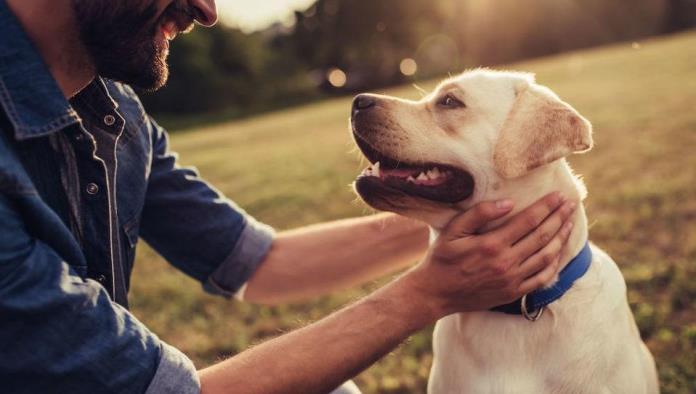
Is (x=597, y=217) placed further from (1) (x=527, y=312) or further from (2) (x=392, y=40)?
(2) (x=392, y=40)

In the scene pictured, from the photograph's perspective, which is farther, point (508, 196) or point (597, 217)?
point (597, 217)

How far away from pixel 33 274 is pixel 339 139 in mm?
13709

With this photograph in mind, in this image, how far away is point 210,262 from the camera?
324cm

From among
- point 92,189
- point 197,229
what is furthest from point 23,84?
point 197,229

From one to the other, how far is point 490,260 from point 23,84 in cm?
164

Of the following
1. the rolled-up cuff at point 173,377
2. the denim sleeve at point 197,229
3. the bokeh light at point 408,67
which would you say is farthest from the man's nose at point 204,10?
the bokeh light at point 408,67

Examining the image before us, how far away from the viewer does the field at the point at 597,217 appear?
405 centimetres

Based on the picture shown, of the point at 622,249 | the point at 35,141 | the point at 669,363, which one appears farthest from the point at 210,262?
the point at 622,249

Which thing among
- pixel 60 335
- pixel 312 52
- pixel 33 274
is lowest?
pixel 312 52

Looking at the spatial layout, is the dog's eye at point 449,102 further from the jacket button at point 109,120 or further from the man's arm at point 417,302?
the jacket button at point 109,120

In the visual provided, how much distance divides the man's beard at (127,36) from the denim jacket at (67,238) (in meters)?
0.16

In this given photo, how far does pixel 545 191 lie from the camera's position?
267 centimetres

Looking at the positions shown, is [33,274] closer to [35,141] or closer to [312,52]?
[35,141]

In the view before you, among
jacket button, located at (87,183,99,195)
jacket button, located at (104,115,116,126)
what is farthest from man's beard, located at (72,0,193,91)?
jacket button, located at (87,183,99,195)
